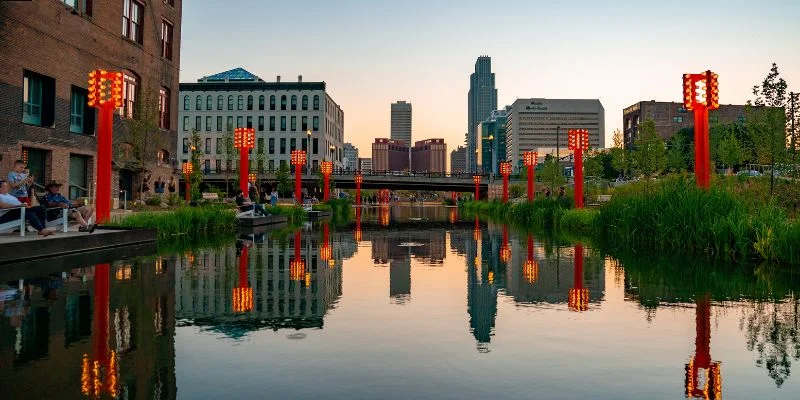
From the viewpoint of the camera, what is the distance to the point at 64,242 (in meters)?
14.3

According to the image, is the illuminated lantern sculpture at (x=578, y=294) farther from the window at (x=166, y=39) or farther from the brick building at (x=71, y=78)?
the window at (x=166, y=39)

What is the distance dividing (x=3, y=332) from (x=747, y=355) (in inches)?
293

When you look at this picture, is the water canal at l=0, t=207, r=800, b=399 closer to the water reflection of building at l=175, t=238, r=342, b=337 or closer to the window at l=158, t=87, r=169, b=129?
the water reflection of building at l=175, t=238, r=342, b=337

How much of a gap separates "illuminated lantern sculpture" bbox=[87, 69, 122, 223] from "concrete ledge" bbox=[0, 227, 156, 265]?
5.20 feet

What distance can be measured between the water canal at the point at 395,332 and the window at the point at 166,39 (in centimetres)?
3082

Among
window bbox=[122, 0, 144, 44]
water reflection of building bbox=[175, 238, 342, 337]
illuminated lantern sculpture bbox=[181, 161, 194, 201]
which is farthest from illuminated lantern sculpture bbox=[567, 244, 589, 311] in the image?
illuminated lantern sculpture bbox=[181, 161, 194, 201]

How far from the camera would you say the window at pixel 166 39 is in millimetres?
39666

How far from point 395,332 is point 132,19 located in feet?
114

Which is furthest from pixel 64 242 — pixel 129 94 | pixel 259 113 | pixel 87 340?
pixel 259 113

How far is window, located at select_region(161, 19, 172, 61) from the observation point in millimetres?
39666

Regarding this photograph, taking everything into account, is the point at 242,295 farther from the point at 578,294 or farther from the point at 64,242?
the point at 64,242

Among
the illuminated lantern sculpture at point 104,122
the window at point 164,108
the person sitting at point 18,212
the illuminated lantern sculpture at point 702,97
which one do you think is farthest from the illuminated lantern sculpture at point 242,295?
the window at point 164,108

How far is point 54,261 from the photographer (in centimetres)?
1302

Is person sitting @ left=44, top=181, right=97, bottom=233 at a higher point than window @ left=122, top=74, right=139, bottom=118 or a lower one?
lower
